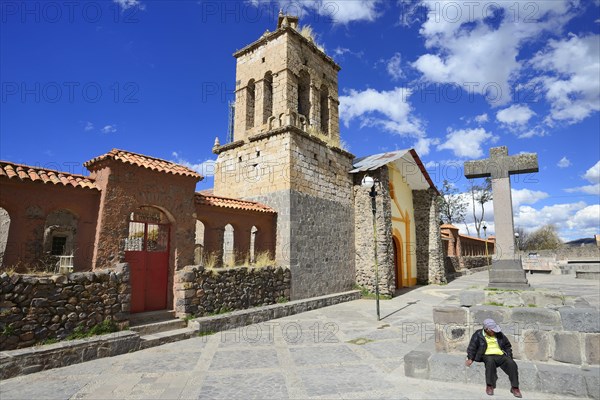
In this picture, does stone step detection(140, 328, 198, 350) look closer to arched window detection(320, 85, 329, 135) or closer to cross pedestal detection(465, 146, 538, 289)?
cross pedestal detection(465, 146, 538, 289)

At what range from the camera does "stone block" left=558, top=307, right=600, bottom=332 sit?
14.4 feet

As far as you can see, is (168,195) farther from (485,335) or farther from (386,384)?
(485,335)

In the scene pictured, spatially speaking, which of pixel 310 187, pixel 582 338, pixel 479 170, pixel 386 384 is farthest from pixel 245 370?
pixel 310 187


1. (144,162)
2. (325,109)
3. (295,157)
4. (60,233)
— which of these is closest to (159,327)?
(144,162)

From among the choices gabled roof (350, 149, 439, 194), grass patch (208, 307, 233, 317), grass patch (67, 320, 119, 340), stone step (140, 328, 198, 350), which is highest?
gabled roof (350, 149, 439, 194)

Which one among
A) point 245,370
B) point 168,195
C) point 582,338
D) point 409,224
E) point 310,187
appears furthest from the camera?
point 409,224

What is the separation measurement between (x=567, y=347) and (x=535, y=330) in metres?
0.38

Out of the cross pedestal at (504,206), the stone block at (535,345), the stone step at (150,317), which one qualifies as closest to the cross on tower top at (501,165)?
the cross pedestal at (504,206)

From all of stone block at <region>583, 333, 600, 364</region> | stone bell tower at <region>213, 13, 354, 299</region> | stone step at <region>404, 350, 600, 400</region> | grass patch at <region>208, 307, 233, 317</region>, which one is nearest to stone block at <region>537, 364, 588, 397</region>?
stone step at <region>404, 350, 600, 400</region>

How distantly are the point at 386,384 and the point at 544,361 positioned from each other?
7.05 ft

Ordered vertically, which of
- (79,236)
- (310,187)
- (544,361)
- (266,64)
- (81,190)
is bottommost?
(544,361)

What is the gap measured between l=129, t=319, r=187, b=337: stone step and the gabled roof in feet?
30.8

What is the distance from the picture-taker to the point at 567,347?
4500 mm

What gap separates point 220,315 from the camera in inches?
331
